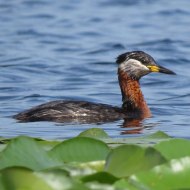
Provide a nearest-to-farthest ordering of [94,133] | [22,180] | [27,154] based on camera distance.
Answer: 1. [22,180]
2. [27,154]
3. [94,133]

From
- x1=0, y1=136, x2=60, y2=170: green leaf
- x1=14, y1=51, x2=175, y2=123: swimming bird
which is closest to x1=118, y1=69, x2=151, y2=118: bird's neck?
x1=14, y1=51, x2=175, y2=123: swimming bird

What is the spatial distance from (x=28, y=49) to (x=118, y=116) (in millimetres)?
8882

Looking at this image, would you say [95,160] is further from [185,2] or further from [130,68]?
[185,2]

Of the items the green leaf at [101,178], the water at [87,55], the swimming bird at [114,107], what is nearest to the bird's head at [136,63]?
the swimming bird at [114,107]

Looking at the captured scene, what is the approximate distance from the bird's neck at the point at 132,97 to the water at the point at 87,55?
24 cm

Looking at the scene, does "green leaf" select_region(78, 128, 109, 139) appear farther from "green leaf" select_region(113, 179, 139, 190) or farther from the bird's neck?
the bird's neck

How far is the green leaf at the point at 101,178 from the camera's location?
5.80 m

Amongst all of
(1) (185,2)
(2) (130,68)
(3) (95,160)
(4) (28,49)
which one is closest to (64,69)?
(4) (28,49)

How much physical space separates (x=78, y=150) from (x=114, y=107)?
7.12m

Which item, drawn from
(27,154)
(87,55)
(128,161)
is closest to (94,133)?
(27,154)

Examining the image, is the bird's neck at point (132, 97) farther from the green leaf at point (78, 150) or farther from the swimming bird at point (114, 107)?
the green leaf at point (78, 150)

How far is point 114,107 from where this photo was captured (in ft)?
45.1

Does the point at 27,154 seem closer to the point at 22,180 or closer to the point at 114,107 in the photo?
the point at 22,180

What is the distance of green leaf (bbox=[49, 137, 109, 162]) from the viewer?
661cm
